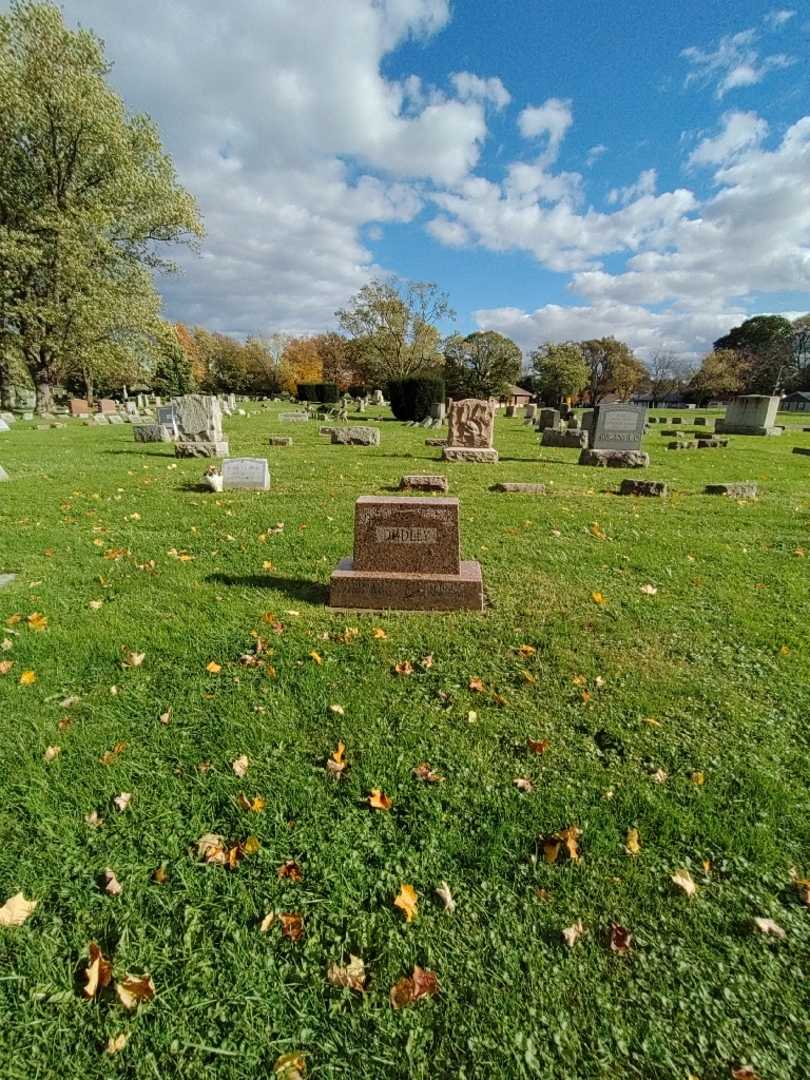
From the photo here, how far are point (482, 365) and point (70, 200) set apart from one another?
46041 millimetres

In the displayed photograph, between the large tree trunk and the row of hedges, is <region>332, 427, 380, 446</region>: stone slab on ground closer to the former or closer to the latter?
the large tree trunk

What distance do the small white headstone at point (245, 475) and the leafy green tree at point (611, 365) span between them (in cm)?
7467

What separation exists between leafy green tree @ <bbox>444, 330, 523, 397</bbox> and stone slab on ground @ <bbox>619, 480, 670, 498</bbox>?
53762mm

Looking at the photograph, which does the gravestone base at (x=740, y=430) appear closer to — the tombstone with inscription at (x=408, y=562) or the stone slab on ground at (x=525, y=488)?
the stone slab on ground at (x=525, y=488)

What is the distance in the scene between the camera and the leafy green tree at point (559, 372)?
6031 centimetres

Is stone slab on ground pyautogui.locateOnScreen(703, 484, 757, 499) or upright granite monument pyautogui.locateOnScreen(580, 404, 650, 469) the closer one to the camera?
stone slab on ground pyautogui.locateOnScreen(703, 484, 757, 499)

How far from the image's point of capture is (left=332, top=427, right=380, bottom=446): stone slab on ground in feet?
49.4

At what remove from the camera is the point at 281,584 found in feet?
15.3

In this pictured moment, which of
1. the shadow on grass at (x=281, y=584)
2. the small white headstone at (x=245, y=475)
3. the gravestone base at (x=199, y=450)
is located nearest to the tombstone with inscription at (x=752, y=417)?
the gravestone base at (x=199, y=450)

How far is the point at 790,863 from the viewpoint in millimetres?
2158

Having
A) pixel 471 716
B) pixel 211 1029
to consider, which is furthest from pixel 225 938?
pixel 471 716

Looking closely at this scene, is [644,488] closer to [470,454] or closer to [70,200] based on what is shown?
[470,454]

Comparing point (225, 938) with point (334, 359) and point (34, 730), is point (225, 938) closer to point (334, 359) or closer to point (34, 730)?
point (34, 730)

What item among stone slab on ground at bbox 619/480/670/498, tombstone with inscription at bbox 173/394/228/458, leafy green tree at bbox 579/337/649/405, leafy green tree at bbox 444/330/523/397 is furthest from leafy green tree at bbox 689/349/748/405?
tombstone with inscription at bbox 173/394/228/458
